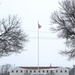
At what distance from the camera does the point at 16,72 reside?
12850 cm

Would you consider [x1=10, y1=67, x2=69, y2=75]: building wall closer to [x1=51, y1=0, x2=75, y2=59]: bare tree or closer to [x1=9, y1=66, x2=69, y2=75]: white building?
[x1=9, y1=66, x2=69, y2=75]: white building

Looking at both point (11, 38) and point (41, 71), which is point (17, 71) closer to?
point (41, 71)

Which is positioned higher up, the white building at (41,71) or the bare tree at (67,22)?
the bare tree at (67,22)

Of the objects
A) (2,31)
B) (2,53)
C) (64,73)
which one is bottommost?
(64,73)

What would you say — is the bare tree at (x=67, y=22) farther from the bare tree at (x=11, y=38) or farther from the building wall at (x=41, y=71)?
the building wall at (x=41, y=71)

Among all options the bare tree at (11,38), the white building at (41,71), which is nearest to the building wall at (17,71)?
the white building at (41,71)

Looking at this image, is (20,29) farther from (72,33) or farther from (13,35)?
(72,33)

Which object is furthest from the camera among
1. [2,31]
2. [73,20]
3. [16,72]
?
[16,72]

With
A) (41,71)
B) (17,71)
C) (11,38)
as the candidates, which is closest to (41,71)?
(41,71)

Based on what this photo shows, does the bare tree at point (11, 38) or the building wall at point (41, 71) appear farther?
the building wall at point (41, 71)

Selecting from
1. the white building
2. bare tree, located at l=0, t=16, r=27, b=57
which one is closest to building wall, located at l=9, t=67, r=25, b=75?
the white building

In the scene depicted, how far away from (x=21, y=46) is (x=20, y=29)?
6.85ft

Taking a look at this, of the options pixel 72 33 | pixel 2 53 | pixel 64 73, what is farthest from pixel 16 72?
pixel 72 33

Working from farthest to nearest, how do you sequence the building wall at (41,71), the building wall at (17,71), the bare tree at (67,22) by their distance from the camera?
the building wall at (17,71)
the building wall at (41,71)
the bare tree at (67,22)
